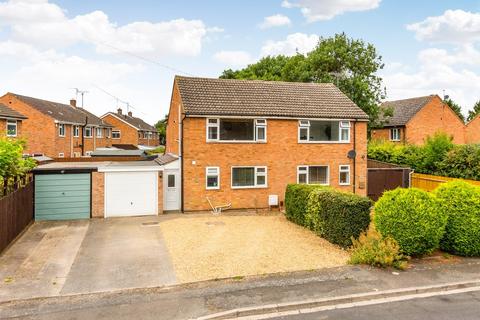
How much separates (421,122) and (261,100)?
21.8m

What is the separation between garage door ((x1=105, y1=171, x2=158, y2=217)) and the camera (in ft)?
55.6

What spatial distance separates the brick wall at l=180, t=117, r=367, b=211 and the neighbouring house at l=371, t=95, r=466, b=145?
1537 cm

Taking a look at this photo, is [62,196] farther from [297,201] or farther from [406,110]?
[406,110]

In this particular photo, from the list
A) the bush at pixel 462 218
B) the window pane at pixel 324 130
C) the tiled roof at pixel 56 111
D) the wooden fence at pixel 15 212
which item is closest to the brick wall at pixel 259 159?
the window pane at pixel 324 130

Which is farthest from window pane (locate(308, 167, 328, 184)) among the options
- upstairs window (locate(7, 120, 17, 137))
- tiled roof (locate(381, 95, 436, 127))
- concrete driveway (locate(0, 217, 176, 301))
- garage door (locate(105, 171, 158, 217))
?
upstairs window (locate(7, 120, 17, 137))

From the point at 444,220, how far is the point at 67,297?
978 centimetres

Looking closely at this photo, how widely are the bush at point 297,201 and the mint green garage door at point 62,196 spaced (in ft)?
29.3

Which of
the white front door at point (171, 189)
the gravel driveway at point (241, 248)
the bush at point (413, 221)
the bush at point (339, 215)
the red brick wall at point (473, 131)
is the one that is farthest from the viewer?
the red brick wall at point (473, 131)

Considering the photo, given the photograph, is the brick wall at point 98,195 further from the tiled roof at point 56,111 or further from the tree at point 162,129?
the tree at point 162,129

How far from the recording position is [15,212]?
12734 millimetres

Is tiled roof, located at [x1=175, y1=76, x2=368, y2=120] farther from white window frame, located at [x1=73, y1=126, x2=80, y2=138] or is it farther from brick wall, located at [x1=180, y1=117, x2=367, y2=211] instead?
white window frame, located at [x1=73, y1=126, x2=80, y2=138]

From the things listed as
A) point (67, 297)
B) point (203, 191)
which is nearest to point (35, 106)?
point (203, 191)

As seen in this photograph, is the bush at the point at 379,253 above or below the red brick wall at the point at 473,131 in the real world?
below

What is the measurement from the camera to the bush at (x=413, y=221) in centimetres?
1025
